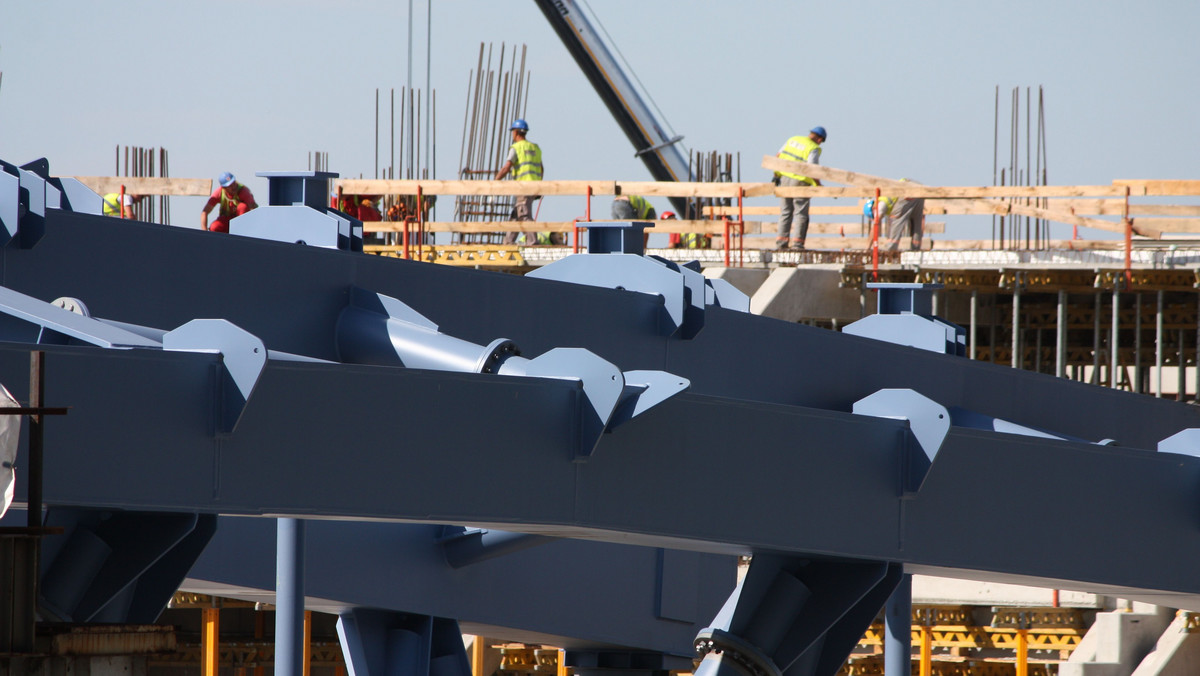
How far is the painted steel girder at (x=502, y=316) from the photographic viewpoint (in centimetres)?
704

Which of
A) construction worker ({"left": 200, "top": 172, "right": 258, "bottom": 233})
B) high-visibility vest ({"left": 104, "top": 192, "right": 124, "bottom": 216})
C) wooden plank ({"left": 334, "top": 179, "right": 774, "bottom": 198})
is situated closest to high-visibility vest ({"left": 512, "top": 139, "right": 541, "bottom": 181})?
wooden plank ({"left": 334, "top": 179, "right": 774, "bottom": 198})

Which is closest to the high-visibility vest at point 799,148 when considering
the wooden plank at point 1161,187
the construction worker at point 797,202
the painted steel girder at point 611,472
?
the construction worker at point 797,202

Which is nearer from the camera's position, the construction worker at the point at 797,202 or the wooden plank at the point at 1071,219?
the wooden plank at the point at 1071,219

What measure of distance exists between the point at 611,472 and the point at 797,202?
16875 millimetres

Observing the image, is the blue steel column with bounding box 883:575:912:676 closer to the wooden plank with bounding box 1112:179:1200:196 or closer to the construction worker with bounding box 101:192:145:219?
the wooden plank with bounding box 1112:179:1200:196

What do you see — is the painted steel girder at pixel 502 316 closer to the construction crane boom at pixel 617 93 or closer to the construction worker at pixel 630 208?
the construction worker at pixel 630 208

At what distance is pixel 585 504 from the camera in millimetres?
5441

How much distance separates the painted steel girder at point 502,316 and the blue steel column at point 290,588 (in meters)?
0.84

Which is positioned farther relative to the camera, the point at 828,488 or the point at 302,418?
the point at 828,488

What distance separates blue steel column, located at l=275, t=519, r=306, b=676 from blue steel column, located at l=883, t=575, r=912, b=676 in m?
3.48

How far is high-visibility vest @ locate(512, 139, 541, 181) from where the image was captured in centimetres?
2381

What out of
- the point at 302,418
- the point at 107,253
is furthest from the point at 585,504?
the point at 107,253

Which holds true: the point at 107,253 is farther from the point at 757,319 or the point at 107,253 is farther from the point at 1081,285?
the point at 1081,285

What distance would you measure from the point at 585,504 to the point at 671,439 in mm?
423
